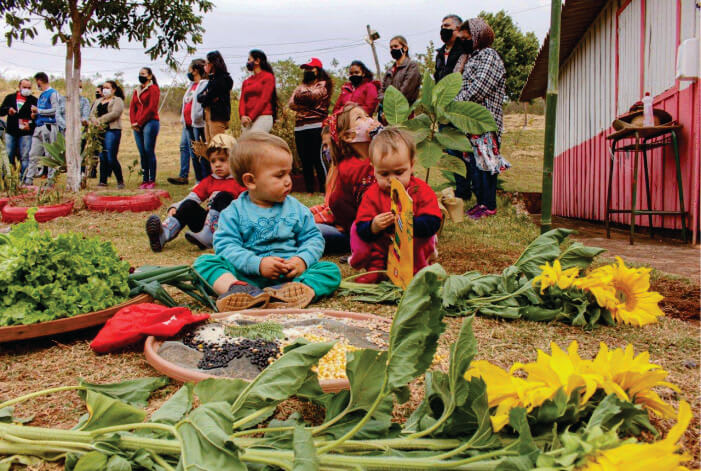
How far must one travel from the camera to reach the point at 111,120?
30.8 feet

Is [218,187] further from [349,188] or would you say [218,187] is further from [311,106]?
[311,106]

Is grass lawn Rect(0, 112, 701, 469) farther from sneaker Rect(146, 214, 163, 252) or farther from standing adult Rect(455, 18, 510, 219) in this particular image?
standing adult Rect(455, 18, 510, 219)

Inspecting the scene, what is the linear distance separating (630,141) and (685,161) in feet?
5.66

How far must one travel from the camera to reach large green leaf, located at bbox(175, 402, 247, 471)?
0.87 metres

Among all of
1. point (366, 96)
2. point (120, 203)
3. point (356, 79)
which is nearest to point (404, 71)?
point (366, 96)

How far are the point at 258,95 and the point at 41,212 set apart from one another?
320 cm

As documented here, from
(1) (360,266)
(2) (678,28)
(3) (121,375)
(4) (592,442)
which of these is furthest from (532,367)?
(2) (678,28)

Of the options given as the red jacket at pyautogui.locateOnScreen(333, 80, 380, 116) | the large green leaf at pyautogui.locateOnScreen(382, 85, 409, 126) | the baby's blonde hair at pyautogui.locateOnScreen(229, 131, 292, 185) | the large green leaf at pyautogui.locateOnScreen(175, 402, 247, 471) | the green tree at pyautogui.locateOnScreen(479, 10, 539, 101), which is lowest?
the large green leaf at pyautogui.locateOnScreen(175, 402, 247, 471)

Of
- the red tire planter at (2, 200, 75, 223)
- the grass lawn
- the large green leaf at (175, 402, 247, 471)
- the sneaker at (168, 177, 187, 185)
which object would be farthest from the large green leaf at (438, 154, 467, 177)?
the sneaker at (168, 177, 187, 185)

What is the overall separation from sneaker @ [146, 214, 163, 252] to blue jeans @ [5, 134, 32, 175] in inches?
333

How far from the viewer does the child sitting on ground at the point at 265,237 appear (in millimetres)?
2914

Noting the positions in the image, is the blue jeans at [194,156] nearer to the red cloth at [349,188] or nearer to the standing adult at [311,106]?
the standing adult at [311,106]

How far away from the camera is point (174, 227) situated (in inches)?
188

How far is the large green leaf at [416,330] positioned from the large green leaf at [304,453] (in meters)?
0.16
